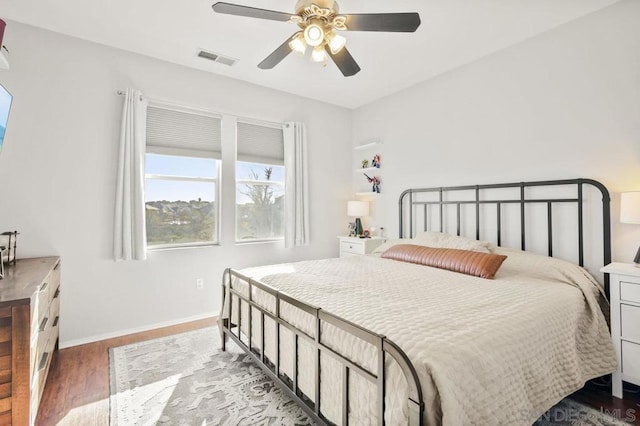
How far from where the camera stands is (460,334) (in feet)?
4.17

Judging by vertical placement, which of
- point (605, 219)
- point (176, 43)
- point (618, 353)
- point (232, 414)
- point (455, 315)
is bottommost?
point (232, 414)

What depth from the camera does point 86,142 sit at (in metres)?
2.88

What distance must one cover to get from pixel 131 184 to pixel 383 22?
2.67 meters

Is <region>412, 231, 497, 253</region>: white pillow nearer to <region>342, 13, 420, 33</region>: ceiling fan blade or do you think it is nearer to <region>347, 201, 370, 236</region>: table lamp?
<region>347, 201, 370, 236</region>: table lamp

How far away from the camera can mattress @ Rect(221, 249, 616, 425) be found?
44.1 inches

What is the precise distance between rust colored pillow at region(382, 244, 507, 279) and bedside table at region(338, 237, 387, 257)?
33.3 inches

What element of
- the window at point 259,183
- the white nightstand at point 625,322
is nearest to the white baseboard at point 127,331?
the window at point 259,183

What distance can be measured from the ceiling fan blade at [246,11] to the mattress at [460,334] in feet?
5.73

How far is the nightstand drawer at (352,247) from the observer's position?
4089 mm

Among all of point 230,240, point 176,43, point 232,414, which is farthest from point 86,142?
point 232,414

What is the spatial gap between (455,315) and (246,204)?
117 inches

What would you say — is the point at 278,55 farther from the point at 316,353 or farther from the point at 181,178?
the point at 316,353

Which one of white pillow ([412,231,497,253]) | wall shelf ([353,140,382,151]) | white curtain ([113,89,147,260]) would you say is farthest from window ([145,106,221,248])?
white pillow ([412,231,497,253])

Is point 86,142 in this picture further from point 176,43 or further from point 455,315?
point 455,315
